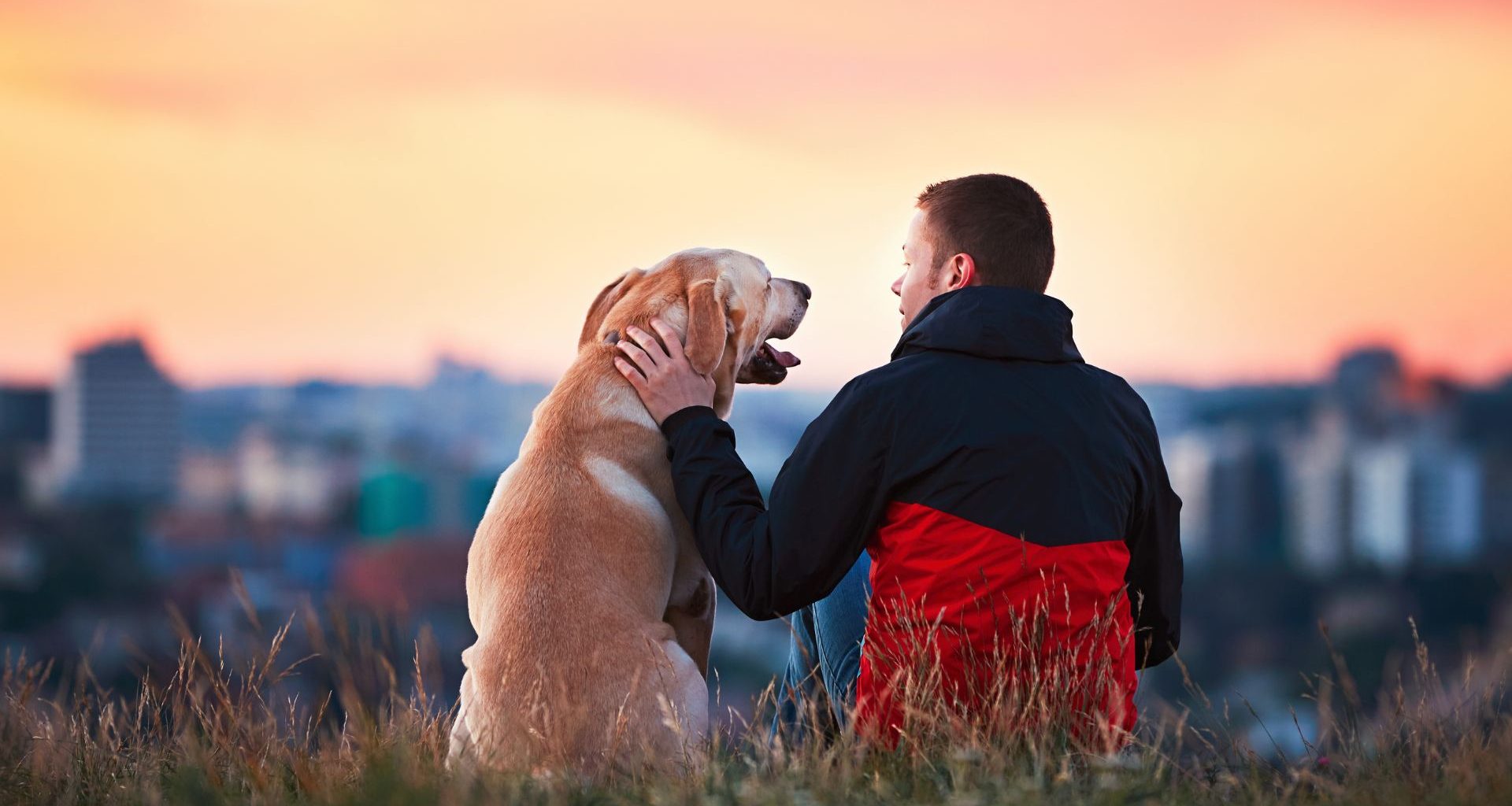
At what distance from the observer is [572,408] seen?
416 centimetres

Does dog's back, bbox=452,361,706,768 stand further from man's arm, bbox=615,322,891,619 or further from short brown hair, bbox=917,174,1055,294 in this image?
short brown hair, bbox=917,174,1055,294

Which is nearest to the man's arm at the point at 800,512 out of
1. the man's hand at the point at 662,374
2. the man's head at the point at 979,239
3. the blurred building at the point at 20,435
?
the man's hand at the point at 662,374

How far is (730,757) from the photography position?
350 cm

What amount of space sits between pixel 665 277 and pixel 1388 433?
170 m

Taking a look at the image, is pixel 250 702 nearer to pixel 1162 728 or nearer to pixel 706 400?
pixel 706 400

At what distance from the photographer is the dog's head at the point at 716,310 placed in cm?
434

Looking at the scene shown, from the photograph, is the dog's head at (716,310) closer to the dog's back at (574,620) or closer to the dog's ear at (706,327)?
Result: the dog's ear at (706,327)

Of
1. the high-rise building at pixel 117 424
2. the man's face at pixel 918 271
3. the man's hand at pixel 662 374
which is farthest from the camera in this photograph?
the high-rise building at pixel 117 424

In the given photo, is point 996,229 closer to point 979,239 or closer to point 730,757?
point 979,239

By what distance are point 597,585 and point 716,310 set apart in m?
1.04

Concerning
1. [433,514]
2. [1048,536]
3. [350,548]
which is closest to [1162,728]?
[1048,536]

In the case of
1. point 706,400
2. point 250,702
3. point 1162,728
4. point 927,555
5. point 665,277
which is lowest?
point 250,702

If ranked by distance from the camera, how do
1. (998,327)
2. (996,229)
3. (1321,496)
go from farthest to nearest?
(1321,496) → (996,229) → (998,327)

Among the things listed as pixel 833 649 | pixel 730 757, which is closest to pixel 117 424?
pixel 833 649
